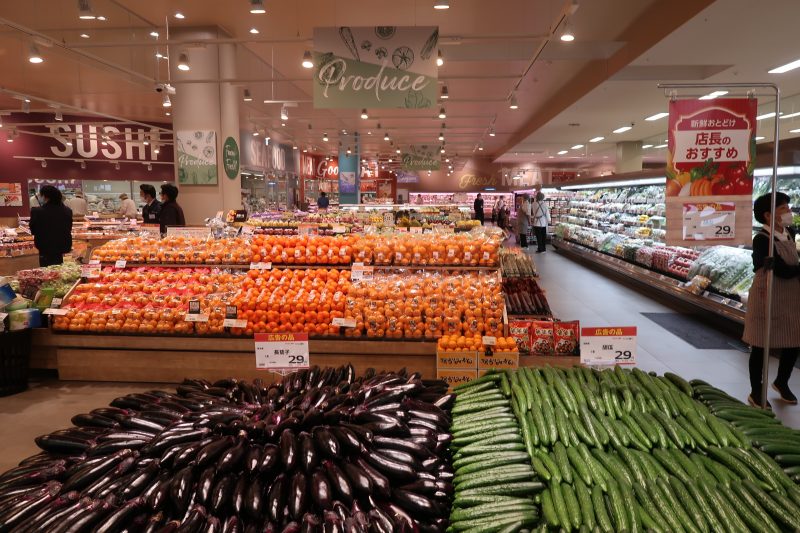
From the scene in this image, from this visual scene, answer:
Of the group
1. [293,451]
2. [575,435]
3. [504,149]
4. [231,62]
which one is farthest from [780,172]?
[504,149]

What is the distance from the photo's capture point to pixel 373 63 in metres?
5.60

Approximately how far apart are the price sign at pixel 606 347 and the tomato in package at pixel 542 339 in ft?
2.76

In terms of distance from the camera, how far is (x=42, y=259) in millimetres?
8289

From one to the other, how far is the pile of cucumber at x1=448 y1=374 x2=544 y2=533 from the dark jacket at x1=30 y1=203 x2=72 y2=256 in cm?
785

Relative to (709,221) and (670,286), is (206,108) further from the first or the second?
(670,286)

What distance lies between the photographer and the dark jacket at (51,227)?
26.2ft

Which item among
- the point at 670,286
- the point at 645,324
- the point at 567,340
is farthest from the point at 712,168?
the point at 670,286

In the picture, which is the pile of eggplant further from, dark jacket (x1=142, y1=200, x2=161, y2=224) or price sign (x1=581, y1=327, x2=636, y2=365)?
dark jacket (x1=142, y1=200, x2=161, y2=224)

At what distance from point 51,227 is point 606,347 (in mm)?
8251

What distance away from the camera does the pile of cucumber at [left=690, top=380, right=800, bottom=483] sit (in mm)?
2162

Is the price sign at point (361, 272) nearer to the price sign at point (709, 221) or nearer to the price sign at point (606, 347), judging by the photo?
the price sign at point (606, 347)

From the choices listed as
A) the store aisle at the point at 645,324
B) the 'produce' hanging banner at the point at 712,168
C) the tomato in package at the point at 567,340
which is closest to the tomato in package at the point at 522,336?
the tomato in package at the point at 567,340

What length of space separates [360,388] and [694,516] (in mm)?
1599

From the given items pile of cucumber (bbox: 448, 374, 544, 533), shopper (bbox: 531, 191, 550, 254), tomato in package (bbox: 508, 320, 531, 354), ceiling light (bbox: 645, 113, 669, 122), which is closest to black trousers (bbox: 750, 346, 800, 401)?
tomato in package (bbox: 508, 320, 531, 354)
